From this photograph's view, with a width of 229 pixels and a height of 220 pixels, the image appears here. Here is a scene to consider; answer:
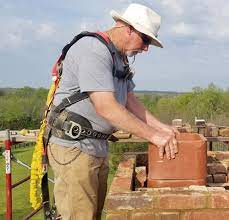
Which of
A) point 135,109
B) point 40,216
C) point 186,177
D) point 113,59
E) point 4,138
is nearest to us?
point 113,59

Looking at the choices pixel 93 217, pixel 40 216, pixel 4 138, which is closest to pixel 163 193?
pixel 93 217

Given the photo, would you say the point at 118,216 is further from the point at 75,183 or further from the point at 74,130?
the point at 74,130

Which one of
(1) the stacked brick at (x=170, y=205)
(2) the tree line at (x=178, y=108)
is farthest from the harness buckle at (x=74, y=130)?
(2) the tree line at (x=178, y=108)

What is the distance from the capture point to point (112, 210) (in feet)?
8.90

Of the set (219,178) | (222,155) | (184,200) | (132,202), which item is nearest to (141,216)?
(132,202)

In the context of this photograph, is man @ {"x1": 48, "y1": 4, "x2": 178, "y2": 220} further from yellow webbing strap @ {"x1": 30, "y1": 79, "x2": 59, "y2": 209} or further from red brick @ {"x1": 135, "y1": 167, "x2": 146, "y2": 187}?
red brick @ {"x1": 135, "y1": 167, "x2": 146, "y2": 187}

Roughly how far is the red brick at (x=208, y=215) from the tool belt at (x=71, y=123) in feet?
2.26

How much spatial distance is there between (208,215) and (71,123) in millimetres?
933

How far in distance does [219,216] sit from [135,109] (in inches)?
38.7

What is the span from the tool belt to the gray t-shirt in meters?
0.02

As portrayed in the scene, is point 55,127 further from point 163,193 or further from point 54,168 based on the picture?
point 163,193

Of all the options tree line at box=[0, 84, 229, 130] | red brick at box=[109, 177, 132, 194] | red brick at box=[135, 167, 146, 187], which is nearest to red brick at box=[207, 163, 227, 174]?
red brick at box=[135, 167, 146, 187]

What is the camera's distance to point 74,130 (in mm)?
2738

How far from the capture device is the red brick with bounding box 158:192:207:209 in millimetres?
2670
